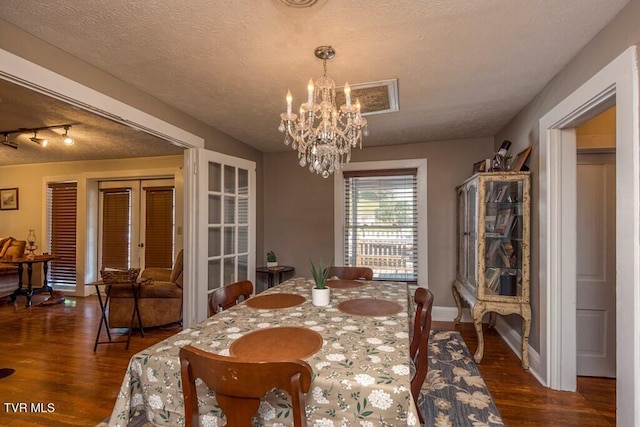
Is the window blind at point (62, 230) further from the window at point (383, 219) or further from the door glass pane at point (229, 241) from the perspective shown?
the window at point (383, 219)

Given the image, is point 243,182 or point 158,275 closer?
point 243,182

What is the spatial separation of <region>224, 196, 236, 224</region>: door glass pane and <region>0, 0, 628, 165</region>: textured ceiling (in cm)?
109

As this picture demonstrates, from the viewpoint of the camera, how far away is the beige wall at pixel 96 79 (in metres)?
1.66

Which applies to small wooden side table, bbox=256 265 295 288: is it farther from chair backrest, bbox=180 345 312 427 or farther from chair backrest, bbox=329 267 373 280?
chair backrest, bbox=180 345 312 427

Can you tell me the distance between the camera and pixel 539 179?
249 centimetres

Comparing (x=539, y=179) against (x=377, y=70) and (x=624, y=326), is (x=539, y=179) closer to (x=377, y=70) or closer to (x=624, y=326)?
(x=624, y=326)

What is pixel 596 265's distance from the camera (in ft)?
8.21

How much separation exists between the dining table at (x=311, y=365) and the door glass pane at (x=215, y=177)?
181 cm

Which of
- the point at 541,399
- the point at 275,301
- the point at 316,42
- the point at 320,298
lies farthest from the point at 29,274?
the point at 541,399

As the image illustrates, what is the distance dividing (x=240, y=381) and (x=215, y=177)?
105 inches

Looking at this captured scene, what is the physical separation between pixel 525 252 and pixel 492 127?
1510mm

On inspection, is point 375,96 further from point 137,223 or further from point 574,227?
point 137,223

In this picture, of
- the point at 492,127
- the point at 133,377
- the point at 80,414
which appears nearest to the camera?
the point at 133,377

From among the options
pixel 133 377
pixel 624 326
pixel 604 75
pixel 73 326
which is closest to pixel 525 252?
pixel 624 326
